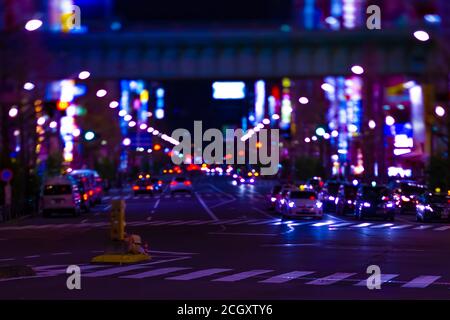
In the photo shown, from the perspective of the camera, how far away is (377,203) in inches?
1967

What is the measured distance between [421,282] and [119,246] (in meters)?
7.93

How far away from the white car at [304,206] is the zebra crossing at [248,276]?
2675 cm

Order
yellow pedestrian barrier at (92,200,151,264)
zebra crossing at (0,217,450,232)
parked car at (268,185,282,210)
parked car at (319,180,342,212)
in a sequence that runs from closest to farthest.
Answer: yellow pedestrian barrier at (92,200,151,264) < zebra crossing at (0,217,450,232) < parked car at (319,180,342,212) < parked car at (268,185,282,210)

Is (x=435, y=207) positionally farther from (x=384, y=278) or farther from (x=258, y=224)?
(x=384, y=278)

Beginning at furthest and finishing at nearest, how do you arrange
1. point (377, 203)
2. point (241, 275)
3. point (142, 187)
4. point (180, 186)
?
point (180, 186)
point (142, 187)
point (377, 203)
point (241, 275)

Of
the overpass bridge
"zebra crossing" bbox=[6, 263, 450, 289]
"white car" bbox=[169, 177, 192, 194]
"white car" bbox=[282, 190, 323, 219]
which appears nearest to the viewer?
"zebra crossing" bbox=[6, 263, 450, 289]

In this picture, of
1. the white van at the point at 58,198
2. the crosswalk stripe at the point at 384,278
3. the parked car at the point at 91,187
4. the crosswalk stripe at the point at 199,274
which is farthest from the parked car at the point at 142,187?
the crosswalk stripe at the point at 384,278

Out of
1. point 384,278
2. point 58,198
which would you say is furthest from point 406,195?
point 384,278

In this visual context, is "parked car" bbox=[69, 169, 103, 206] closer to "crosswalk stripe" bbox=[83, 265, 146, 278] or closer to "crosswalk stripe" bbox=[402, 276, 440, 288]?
"crosswalk stripe" bbox=[83, 265, 146, 278]

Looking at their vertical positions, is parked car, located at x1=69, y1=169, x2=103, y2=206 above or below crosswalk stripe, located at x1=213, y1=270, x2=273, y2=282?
above

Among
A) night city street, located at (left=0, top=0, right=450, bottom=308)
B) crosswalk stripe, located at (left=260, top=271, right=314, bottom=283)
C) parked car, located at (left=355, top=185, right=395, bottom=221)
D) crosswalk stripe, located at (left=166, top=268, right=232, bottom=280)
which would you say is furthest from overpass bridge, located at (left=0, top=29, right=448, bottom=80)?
crosswalk stripe, located at (left=260, top=271, right=314, bottom=283)

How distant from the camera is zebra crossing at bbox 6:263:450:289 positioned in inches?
801

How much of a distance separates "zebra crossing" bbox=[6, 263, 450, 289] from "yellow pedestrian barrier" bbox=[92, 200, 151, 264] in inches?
48.4

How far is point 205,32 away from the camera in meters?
61.3
